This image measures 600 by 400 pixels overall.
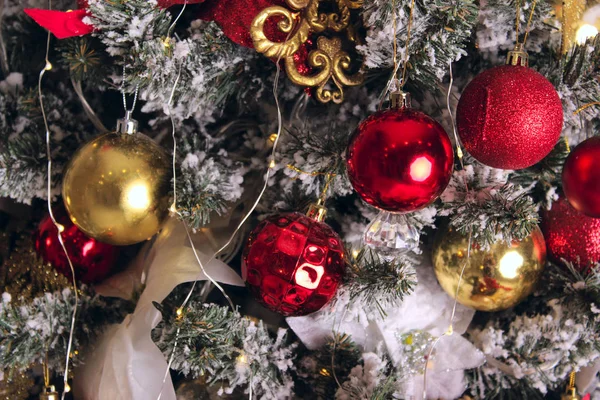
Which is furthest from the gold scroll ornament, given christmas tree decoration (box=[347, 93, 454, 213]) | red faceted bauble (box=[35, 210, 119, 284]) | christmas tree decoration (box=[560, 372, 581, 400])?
christmas tree decoration (box=[560, 372, 581, 400])

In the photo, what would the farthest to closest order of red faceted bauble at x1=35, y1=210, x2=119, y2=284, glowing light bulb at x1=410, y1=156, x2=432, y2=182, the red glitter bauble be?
red faceted bauble at x1=35, y1=210, x2=119, y2=284 < the red glitter bauble < glowing light bulb at x1=410, y1=156, x2=432, y2=182

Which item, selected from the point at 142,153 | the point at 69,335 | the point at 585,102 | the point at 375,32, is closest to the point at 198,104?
the point at 142,153

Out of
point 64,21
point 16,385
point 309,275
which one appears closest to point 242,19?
point 64,21

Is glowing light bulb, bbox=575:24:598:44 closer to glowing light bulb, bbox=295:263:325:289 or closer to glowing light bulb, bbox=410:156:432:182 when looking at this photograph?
glowing light bulb, bbox=410:156:432:182

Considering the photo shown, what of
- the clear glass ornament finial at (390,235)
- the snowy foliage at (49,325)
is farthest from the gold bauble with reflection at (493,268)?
the snowy foliage at (49,325)

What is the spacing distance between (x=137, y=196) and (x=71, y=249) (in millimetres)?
169

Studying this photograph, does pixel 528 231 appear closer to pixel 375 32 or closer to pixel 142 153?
pixel 375 32

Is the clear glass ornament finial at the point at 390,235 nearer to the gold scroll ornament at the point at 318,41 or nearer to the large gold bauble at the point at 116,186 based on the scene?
the gold scroll ornament at the point at 318,41

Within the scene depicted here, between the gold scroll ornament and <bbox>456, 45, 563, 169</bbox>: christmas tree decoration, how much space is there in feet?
0.53

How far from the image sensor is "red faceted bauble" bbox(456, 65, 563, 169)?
0.55 metres

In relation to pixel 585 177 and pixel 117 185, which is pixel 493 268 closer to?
pixel 585 177

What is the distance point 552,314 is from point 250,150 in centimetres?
45

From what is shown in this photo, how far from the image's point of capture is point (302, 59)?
2.16ft

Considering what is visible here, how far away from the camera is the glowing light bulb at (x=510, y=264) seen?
2.23 feet
